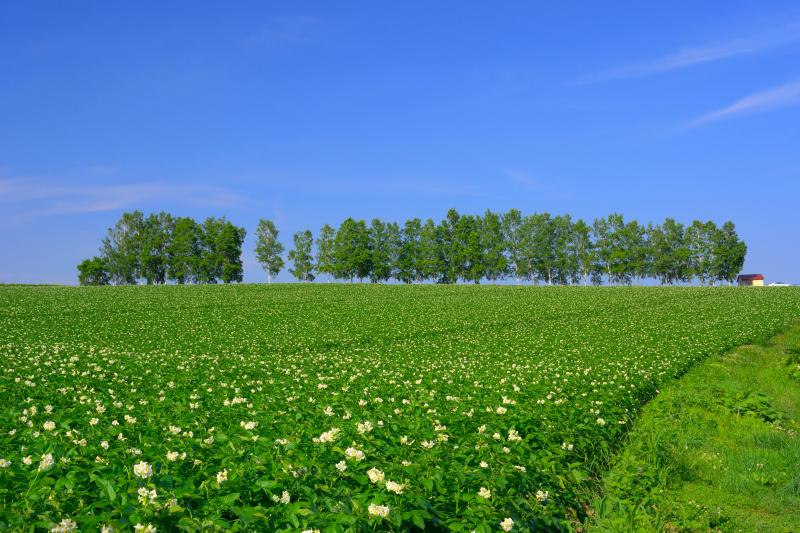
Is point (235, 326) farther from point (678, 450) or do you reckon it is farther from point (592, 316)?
point (678, 450)

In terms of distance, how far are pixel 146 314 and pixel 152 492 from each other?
1430 inches

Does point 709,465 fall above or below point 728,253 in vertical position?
below

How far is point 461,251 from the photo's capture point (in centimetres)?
9994

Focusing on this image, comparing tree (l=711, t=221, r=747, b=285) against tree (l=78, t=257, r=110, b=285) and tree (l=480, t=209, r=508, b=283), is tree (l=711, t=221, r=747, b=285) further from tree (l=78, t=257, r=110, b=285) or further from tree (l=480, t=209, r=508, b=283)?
tree (l=78, t=257, r=110, b=285)

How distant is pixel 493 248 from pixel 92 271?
7664 cm

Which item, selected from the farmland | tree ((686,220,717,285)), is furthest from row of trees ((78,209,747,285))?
the farmland

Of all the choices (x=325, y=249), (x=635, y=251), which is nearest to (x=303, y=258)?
(x=325, y=249)

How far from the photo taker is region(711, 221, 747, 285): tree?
335 ft

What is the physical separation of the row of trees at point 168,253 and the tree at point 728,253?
88.6 meters

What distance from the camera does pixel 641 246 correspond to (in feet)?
332

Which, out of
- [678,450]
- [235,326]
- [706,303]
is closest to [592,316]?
[706,303]

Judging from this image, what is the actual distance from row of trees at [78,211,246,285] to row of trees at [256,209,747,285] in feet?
58.4

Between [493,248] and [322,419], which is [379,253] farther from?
[322,419]

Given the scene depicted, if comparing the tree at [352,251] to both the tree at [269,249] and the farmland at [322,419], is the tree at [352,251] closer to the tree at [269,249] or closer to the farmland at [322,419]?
the tree at [269,249]
